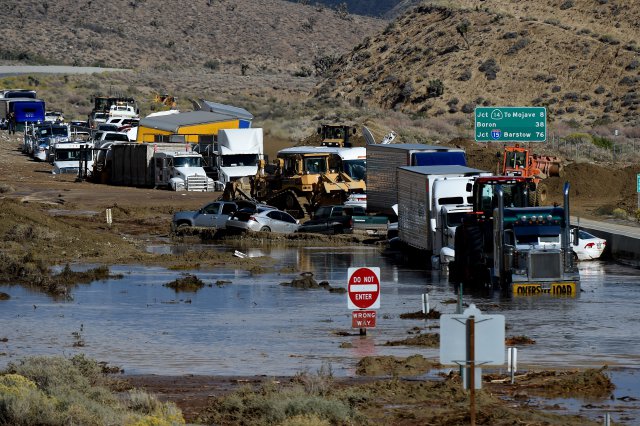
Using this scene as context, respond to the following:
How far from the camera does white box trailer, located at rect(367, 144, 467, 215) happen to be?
48.8 metres

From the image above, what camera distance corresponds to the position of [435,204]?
38219mm

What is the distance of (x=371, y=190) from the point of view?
51.2m

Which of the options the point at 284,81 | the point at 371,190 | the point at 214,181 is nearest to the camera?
the point at 371,190

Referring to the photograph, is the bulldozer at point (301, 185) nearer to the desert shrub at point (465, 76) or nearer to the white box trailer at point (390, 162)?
the white box trailer at point (390, 162)

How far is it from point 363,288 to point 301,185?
30358mm

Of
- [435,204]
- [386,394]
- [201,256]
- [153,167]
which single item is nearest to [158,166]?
[153,167]

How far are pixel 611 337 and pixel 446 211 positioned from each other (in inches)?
498

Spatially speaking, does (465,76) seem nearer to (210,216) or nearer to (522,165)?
(522,165)

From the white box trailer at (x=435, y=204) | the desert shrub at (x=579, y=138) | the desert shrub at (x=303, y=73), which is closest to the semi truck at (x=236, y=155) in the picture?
the white box trailer at (x=435, y=204)

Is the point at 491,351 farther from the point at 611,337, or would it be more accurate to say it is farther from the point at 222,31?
the point at 222,31

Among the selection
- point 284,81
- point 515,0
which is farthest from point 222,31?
point 515,0

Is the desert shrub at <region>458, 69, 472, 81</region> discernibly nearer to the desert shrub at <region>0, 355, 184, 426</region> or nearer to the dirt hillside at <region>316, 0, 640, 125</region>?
the dirt hillside at <region>316, 0, 640, 125</region>

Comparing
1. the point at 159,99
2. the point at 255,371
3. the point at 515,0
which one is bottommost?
the point at 255,371

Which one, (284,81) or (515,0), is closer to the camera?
(515,0)
